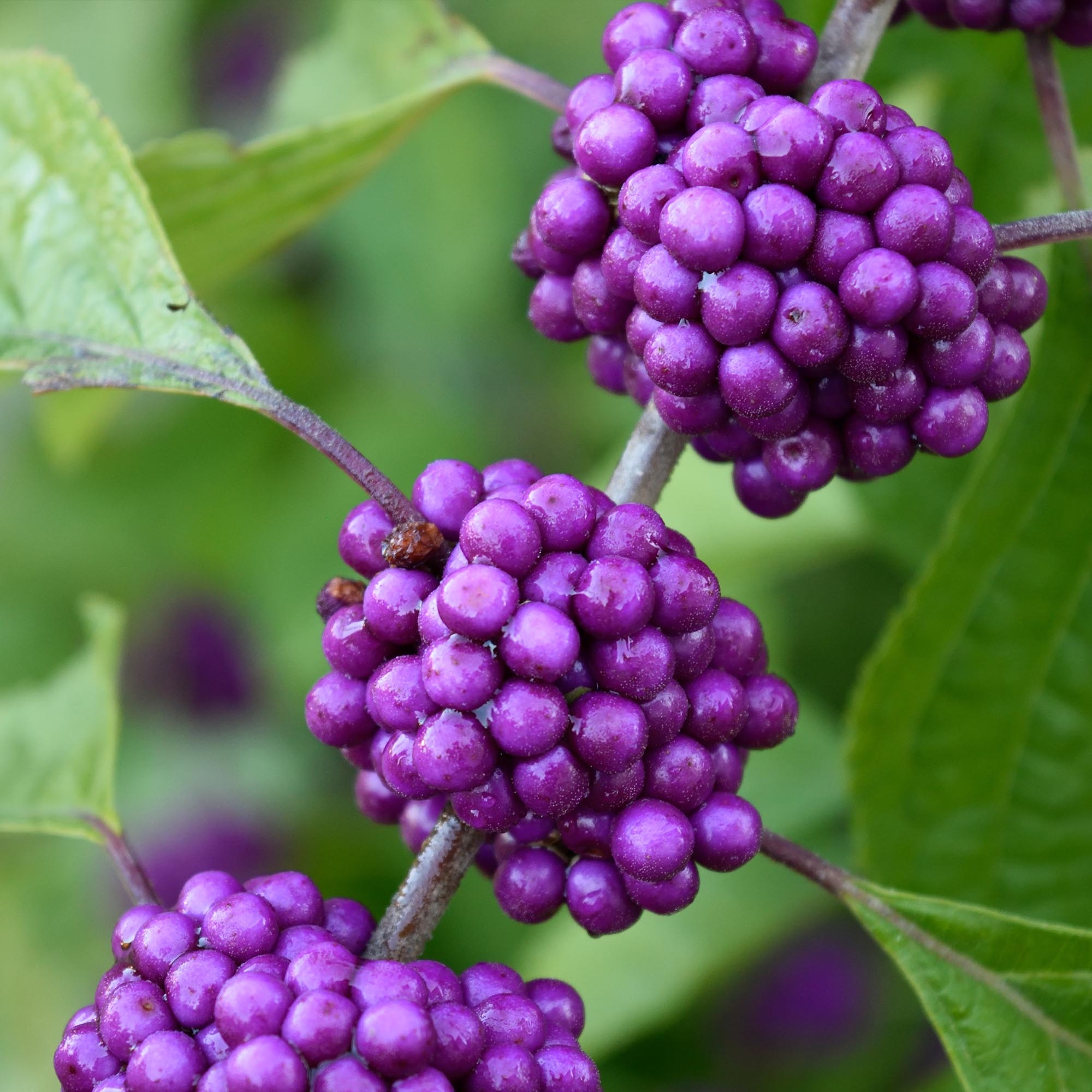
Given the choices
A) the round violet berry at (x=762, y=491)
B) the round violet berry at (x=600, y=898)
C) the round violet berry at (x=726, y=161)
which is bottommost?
the round violet berry at (x=600, y=898)

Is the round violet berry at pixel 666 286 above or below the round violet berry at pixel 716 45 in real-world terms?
below

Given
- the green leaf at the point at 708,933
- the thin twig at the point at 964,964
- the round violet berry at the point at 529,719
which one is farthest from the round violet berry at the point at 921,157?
the green leaf at the point at 708,933

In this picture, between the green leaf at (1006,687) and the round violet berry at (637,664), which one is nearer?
the round violet berry at (637,664)

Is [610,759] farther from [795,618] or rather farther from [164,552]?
[164,552]

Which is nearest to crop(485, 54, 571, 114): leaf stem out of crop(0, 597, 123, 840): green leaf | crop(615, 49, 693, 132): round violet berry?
crop(615, 49, 693, 132): round violet berry

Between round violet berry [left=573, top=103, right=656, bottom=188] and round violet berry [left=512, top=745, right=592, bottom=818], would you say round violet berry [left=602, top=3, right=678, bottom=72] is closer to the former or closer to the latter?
round violet berry [left=573, top=103, right=656, bottom=188]

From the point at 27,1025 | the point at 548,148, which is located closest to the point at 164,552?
the point at 27,1025

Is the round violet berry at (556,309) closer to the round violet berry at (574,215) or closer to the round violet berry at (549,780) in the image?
the round violet berry at (574,215)
